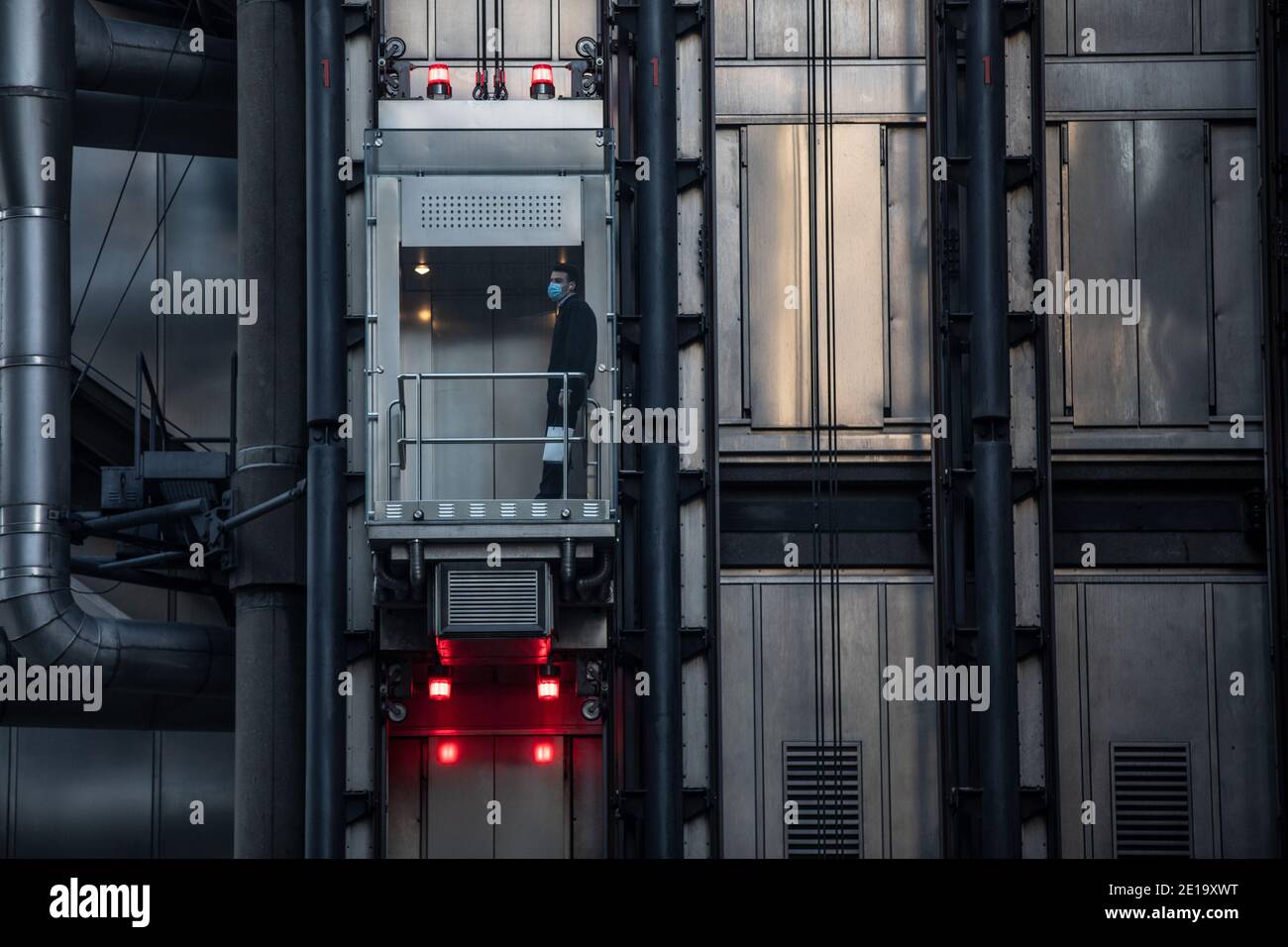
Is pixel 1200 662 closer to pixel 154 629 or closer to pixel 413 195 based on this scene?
pixel 413 195

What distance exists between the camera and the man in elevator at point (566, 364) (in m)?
19.2

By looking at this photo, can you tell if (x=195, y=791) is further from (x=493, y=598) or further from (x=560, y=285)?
(x=560, y=285)

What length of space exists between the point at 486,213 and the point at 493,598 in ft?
11.8

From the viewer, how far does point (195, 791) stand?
906 inches

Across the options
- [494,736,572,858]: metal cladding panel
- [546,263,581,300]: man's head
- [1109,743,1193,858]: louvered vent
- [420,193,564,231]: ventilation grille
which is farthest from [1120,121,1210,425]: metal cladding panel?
[494,736,572,858]: metal cladding panel

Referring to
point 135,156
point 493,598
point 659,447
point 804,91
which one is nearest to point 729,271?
point 804,91

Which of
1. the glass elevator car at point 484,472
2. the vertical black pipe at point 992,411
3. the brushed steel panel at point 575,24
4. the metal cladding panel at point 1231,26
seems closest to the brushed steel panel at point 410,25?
the brushed steel panel at point 575,24

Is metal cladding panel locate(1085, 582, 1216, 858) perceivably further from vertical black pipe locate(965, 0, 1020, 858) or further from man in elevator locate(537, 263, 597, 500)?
man in elevator locate(537, 263, 597, 500)

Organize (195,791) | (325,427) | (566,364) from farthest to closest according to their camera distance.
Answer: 1. (195,791)
2. (325,427)
3. (566,364)

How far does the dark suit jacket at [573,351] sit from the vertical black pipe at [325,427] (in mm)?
2341

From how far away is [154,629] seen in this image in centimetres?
2167

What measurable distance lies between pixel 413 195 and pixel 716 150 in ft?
11.0

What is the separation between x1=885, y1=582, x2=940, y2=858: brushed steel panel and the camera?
2044 cm

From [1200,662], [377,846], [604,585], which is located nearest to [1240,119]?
[1200,662]
